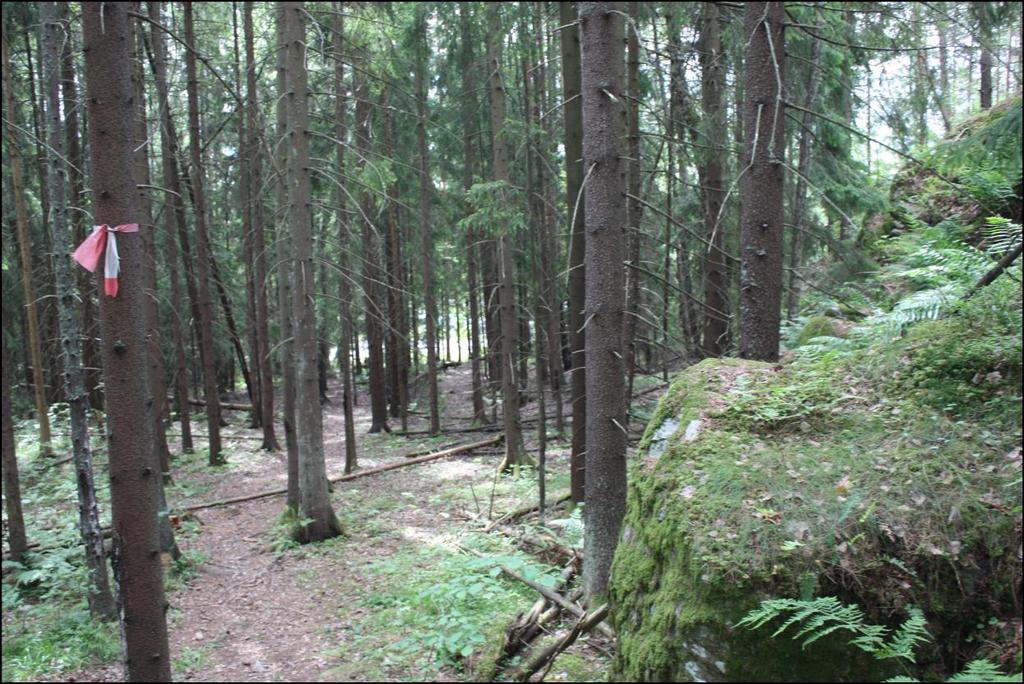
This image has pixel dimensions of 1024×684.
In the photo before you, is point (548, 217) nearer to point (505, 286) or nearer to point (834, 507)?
point (505, 286)

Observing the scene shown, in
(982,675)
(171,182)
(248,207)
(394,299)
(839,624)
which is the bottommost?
(982,675)

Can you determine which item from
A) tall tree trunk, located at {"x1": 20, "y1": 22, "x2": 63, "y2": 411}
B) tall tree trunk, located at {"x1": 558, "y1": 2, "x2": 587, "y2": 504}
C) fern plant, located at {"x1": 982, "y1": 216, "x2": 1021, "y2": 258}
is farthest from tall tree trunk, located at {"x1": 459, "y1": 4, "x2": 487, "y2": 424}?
tall tree trunk, located at {"x1": 20, "y1": 22, "x2": 63, "y2": 411}

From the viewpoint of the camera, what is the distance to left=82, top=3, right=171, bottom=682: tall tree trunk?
4180 mm

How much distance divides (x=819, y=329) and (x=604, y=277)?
3235 millimetres

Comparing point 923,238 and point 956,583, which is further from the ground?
point 923,238

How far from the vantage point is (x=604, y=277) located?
18.4ft

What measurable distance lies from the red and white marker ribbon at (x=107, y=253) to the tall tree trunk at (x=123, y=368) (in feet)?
0.17

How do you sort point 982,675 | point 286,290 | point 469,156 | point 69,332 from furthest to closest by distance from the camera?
point 469,156
point 286,290
point 69,332
point 982,675

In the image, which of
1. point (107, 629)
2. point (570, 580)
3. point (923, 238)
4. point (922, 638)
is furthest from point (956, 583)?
point (107, 629)

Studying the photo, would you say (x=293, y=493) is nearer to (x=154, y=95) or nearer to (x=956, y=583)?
(x=956, y=583)

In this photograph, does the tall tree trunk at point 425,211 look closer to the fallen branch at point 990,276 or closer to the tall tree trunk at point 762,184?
the tall tree trunk at point 762,184

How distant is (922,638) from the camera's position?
278 centimetres

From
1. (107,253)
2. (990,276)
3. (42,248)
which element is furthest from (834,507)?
(42,248)

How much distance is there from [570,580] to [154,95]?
16.6m
